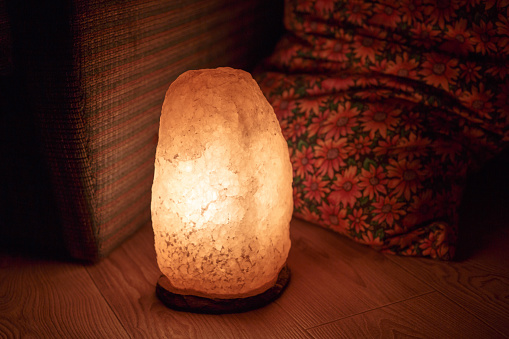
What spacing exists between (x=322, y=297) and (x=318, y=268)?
10 cm

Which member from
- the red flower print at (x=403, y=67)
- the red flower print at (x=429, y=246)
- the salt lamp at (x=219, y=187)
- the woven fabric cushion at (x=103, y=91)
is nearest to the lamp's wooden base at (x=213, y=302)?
the salt lamp at (x=219, y=187)

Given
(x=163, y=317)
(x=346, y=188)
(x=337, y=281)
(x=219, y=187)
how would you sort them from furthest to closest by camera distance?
(x=346, y=188), (x=337, y=281), (x=163, y=317), (x=219, y=187)

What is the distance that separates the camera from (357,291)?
999 millimetres

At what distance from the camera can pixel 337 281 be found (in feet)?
3.39

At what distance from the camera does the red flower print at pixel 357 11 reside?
1.19 meters

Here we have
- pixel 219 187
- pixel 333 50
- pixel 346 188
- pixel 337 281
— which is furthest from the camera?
pixel 333 50

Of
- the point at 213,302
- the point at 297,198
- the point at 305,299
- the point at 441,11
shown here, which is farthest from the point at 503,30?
the point at 213,302

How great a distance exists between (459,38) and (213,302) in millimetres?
811

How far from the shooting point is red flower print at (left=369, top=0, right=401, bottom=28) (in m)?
1.15

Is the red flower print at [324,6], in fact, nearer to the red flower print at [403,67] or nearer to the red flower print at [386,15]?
the red flower print at [386,15]

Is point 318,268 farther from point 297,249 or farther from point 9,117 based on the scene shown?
point 9,117

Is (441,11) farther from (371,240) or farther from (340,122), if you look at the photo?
(371,240)

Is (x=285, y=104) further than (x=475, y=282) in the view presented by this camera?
Yes

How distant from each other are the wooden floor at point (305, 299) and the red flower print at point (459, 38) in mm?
465
